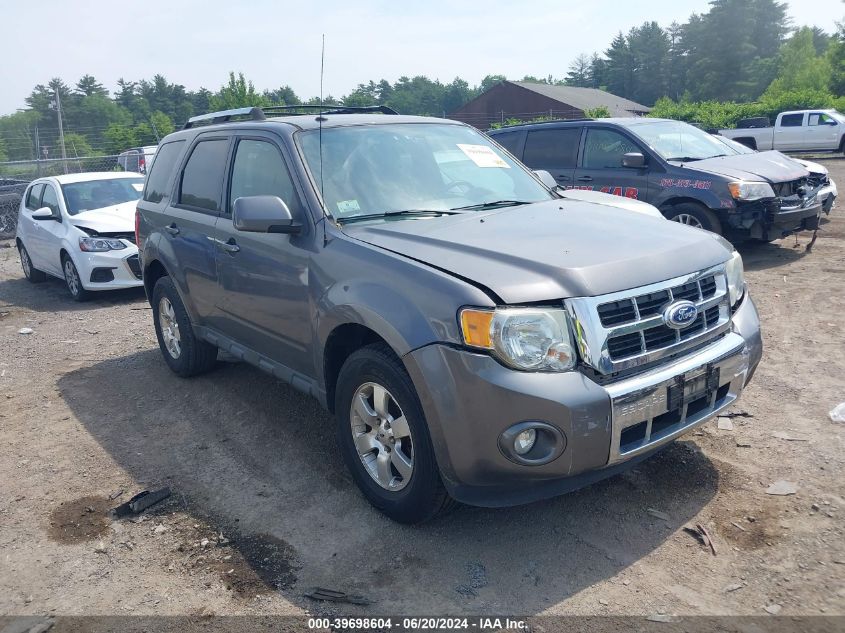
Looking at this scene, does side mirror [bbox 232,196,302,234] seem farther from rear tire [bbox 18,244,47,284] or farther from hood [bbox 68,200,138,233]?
rear tire [bbox 18,244,47,284]

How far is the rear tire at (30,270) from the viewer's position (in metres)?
11.3

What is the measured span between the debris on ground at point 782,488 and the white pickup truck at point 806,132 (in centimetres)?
2392

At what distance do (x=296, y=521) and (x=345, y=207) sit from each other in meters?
1.68

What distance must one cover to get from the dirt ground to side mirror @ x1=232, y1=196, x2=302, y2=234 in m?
1.45

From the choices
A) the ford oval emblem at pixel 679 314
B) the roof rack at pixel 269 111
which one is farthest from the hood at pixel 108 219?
the ford oval emblem at pixel 679 314

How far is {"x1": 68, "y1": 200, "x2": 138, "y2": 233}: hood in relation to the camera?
9.49m

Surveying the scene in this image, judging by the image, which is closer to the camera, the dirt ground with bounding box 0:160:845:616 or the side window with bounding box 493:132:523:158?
the dirt ground with bounding box 0:160:845:616

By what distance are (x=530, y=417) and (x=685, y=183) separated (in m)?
6.49

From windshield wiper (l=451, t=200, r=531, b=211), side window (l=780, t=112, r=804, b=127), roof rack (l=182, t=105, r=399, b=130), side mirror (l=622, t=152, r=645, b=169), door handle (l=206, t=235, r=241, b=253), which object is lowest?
door handle (l=206, t=235, r=241, b=253)

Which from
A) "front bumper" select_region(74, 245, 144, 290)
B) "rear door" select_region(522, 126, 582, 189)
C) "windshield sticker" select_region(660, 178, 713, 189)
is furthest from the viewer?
"rear door" select_region(522, 126, 582, 189)

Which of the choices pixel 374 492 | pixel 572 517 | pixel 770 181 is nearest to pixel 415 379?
pixel 374 492

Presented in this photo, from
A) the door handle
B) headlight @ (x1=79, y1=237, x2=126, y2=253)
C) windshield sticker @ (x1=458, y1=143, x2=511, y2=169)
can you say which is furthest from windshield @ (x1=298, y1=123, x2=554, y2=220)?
headlight @ (x1=79, y1=237, x2=126, y2=253)

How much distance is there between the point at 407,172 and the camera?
13.9 ft

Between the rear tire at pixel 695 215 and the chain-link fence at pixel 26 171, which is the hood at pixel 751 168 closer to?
the rear tire at pixel 695 215
